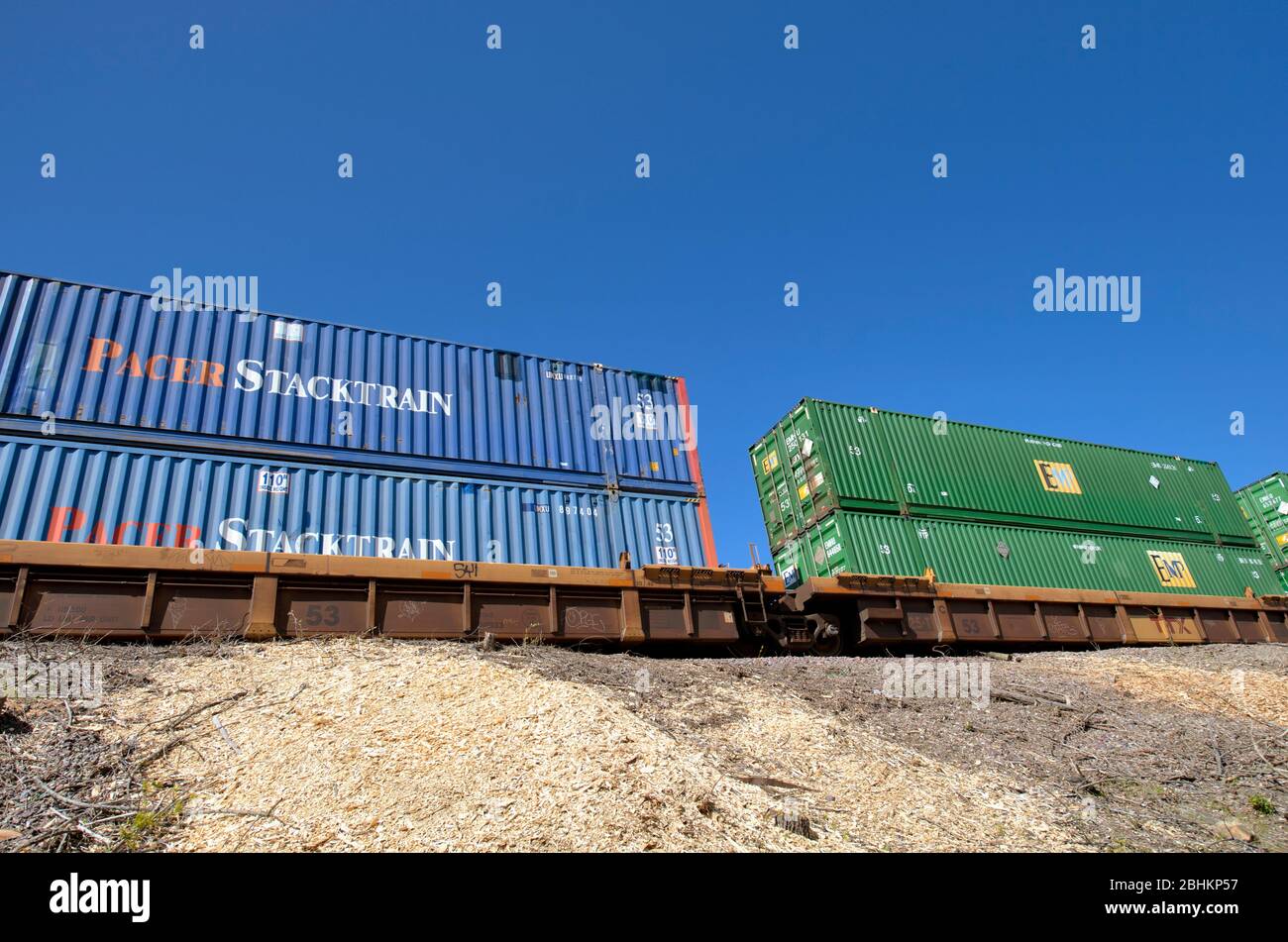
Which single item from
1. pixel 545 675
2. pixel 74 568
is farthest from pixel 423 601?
pixel 74 568

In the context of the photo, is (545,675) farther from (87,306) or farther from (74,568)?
(87,306)

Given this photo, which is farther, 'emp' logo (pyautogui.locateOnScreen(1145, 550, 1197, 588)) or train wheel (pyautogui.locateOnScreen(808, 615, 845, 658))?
'emp' logo (pyautogui.locateOnScreen(1145, 550, 1197, 588))

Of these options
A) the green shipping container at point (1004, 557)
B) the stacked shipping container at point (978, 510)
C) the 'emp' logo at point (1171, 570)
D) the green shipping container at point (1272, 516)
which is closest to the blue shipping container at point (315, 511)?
the green shipping container at point (1004, 557)

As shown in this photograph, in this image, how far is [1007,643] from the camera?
14750 millimetres

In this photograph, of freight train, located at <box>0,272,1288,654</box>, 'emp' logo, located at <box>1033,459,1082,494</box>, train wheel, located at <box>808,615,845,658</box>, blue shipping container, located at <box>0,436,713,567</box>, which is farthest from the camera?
'emp' logo, located at <box>1033,459,1082,494</box>

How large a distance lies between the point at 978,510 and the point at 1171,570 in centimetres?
653

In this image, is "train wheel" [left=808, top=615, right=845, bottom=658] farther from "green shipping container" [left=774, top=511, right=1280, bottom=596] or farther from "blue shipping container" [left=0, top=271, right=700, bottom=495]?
"blue shipping container" [left=0, top=271, right=700, bottom=495]

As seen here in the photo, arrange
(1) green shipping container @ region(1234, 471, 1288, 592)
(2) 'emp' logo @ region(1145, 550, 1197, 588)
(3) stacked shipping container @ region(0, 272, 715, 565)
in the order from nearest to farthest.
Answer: (3) stacked shipping container @ region(0, 272, 715, 565) → (2) 'emp' logo @ region(1145, 550, 1197, 588) → (1) green shipping container @ region(1234, 471, 1288, 592)

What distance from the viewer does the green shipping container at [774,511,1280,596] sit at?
15.4m

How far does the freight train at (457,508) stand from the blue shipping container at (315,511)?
0.04 m

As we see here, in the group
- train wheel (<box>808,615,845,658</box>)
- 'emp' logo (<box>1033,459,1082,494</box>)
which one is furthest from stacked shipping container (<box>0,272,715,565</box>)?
'emp' logo (<box>1033,459,1082,494</box>)

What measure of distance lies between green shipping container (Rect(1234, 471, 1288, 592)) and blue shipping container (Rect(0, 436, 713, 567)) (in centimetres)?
2345

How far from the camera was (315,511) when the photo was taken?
11.0m

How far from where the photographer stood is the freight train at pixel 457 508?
944 cm
